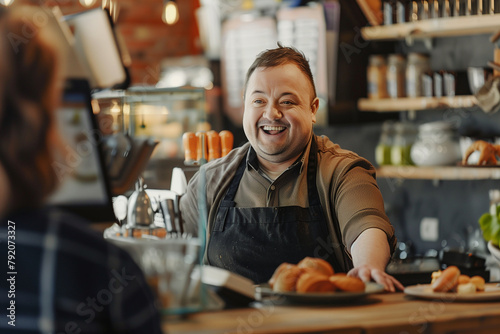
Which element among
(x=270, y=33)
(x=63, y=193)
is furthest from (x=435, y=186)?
(x=63, y=193)

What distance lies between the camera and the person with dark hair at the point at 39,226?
99 centimetres

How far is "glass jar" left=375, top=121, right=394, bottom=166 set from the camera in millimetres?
3959

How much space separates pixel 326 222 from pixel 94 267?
1.24 m

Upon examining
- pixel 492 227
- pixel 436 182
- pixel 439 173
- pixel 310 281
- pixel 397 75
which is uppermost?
pixel 397 75

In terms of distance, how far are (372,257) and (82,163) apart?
2.77ft

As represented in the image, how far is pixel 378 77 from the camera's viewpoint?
4.00 meters

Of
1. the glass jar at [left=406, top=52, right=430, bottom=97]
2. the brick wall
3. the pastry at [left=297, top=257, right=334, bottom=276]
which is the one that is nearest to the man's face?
the pastry at [left=297, top=257, right=334, bottom=276]

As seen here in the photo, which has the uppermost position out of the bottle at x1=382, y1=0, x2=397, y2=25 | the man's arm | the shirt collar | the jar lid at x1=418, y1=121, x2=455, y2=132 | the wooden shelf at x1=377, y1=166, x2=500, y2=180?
the bottle at x1=382, y1=0, x2=397, y2=25

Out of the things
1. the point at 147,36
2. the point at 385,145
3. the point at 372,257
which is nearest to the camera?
the point at 372,257

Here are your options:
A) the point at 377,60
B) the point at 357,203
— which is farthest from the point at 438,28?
the point at 357,203

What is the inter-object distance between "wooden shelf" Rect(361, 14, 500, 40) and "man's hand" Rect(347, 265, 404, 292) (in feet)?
6.82

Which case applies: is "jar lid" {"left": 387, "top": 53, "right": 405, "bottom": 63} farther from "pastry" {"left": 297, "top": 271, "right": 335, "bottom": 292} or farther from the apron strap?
"pastry" {"left": 297, "top": 271, "right": 335, "bottom": 292}

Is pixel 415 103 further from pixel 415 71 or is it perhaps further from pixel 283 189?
pixel 283 189

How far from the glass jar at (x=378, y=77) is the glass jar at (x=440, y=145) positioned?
0.42 m
